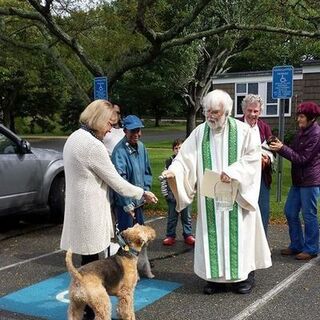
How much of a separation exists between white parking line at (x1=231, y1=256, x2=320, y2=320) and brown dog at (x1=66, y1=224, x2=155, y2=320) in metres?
1.03

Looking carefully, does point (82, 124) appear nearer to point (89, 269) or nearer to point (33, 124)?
point (89, 269)

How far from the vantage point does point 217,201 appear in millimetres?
5141

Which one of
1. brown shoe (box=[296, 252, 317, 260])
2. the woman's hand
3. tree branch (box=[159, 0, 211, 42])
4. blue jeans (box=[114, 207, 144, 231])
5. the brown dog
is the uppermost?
tree branch (box=[159, 0, 211, 42])

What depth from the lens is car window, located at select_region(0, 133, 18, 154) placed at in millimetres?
7953

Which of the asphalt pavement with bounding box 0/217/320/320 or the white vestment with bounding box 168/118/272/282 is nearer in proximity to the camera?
the asphalt pavement with bounding box 0/217/320/320

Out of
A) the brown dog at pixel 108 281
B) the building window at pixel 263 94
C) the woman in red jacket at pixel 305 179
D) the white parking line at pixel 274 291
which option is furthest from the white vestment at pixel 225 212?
the building window at pixel 263 94

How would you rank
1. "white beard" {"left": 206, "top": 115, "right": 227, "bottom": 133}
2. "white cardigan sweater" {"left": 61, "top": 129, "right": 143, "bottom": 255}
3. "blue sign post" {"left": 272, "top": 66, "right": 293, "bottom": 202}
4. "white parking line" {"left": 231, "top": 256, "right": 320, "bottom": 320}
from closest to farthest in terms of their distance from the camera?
1. "white cardigan sweater" {"left": 61, "top": 129, "right": 143, "bottom": 255}
2. "white parking line" {"left": 231, "top": 256, "right": 320, "bottom": 320}
3. "white beard" {"left": 206, "top": 115, "right": 227, "bottom": 133}
4. "blue sign post" {"left": 272, "top": 66, "right": 293, "bottom": 202}

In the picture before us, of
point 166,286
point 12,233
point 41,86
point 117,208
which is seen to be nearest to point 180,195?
point 117,208

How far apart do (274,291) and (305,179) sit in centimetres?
151

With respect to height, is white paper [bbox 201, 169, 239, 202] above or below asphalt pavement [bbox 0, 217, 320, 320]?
above

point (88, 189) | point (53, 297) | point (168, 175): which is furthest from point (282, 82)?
point (88, 189)

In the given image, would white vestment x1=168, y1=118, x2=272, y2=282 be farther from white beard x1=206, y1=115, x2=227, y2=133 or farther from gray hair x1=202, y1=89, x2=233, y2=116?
gray hair x1=202, y1=89, x2=233, y2=116

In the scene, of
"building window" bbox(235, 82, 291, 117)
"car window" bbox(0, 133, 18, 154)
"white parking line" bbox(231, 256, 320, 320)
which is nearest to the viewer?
"white parking line" bbox(231, 256, 320, 320)

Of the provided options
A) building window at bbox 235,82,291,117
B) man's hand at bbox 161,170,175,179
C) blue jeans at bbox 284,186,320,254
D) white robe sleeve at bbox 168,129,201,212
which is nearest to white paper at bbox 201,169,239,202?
white robe sleeve at bbox 168,129,201,212
